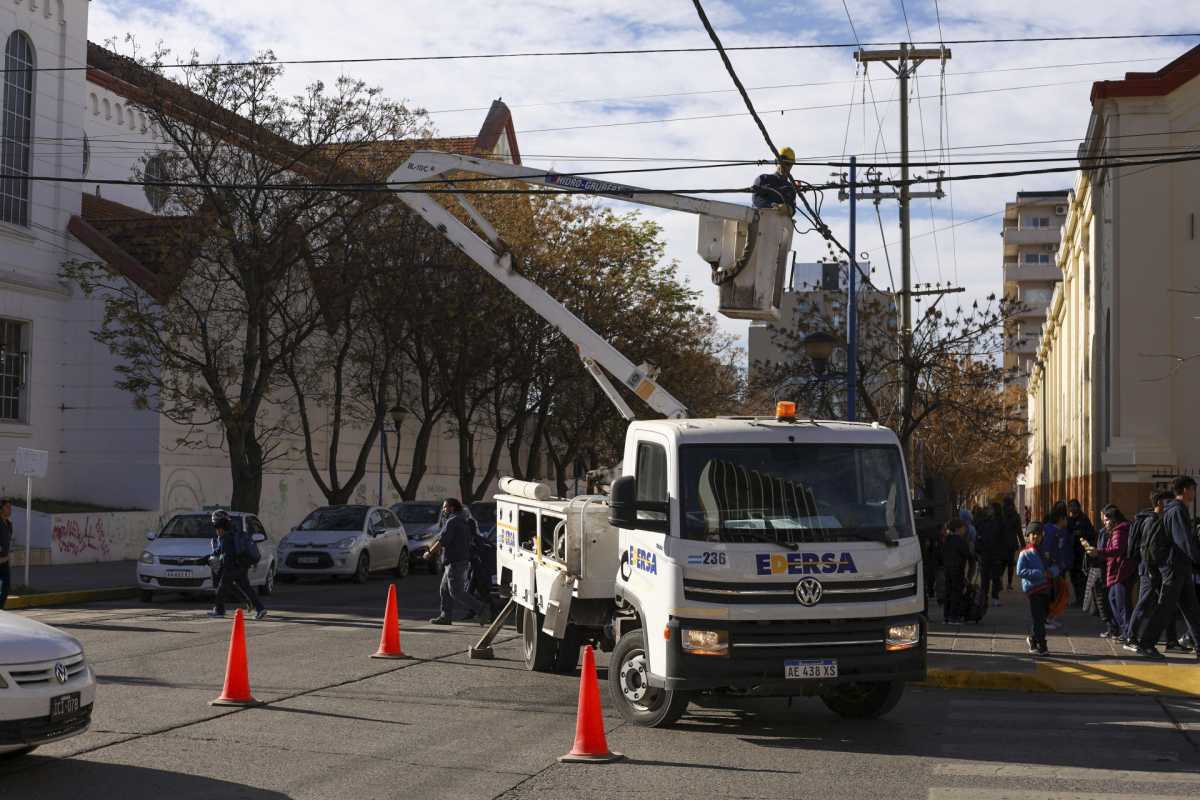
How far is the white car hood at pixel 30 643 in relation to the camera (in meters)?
8.77

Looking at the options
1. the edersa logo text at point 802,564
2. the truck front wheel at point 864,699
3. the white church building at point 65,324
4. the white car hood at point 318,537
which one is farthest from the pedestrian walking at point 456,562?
the white church building at point 65,324

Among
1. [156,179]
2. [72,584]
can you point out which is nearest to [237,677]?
[72,584]

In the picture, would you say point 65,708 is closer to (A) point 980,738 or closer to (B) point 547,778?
(B) point 547,778

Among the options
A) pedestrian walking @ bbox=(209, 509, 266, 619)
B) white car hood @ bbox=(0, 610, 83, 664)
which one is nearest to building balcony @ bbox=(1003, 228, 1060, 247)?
pedestrian walking @ bbox=(209, 509, 266, 619)

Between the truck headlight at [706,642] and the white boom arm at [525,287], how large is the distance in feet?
16.7

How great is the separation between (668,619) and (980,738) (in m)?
2.66

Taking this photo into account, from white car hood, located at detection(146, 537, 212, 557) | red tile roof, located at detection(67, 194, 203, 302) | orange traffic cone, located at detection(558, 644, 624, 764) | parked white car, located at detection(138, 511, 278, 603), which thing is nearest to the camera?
orange traffic cone, located at detection(558, 644, 624, 764)

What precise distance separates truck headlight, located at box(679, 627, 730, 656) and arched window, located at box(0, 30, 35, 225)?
29.7m

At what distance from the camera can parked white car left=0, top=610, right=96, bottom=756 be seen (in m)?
8.62

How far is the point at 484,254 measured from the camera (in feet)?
60.1

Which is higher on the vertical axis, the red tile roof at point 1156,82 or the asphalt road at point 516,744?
the red tile roof at point 1156,82

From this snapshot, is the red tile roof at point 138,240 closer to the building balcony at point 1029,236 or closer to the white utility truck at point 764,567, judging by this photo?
the white utility truck at point 764,567

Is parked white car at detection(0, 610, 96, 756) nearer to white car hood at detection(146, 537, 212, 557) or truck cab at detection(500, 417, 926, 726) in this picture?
truck cab at detection(500, 417, 926, 726)

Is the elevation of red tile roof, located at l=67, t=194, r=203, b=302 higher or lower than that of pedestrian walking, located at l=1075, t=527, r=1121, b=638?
higher
